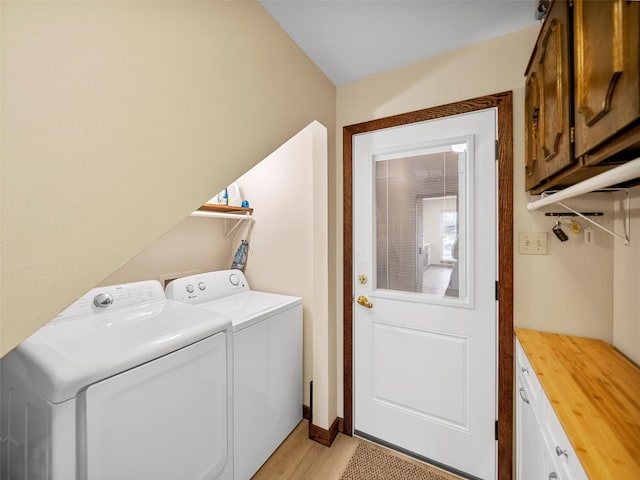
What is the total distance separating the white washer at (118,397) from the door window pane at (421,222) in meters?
1.09

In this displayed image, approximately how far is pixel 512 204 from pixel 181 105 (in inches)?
61.7

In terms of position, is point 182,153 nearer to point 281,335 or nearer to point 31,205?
point 31,205

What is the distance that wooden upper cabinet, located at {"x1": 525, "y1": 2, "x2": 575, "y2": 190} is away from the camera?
816 millimetres

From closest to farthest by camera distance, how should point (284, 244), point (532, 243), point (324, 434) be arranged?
point (532, 243), point (324, 434), point (284, 244)

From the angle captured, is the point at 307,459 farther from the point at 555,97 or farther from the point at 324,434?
the point at 555,97

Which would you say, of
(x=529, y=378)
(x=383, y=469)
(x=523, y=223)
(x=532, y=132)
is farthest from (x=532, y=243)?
→ (x=383, y=469)

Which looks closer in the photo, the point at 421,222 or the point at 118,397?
the point at 118,397

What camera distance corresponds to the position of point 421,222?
5.58 feet

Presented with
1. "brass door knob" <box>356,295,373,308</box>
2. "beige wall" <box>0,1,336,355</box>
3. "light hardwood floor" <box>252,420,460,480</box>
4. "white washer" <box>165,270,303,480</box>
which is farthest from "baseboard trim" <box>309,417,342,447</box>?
"beige wall" <box>0,1,336,355</box>

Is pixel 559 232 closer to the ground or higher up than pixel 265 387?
higher up

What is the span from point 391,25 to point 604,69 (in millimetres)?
1092

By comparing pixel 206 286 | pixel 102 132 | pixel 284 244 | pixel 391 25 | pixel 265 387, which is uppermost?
pixel 391 25

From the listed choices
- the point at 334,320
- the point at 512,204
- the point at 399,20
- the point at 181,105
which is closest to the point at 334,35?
the point at 399,20

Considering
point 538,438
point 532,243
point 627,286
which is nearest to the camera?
point 538,438
